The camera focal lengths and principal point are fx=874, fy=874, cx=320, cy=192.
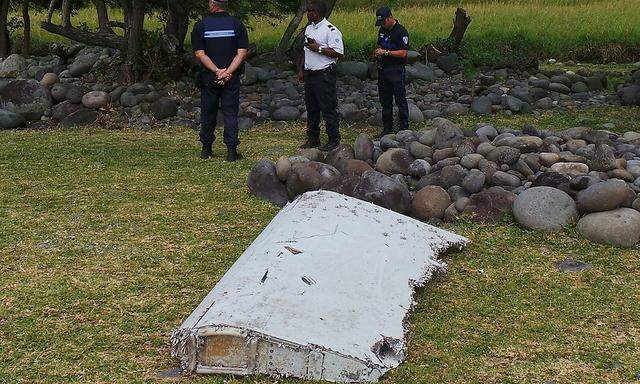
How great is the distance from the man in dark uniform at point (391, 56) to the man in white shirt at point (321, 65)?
2.55 feet

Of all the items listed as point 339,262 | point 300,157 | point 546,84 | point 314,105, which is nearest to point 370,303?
point 339,262

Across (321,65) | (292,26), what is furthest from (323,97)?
(292,26)

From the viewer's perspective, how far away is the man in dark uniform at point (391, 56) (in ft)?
30.0

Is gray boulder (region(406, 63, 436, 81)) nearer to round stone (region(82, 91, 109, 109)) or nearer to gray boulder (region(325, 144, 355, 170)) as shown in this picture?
round stone (region(82, 91, 109, 109))

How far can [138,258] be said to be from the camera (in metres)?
5.18

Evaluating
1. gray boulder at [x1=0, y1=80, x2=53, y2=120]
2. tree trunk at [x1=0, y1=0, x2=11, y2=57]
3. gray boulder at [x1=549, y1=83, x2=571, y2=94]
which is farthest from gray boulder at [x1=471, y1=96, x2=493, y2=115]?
tree trunk at [x1=0, y1=0, x2=11, y2=57]

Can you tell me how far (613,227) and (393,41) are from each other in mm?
4335

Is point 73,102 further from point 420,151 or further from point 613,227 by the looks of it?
point 613,227

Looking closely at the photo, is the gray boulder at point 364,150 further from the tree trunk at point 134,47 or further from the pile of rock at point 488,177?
the tree trunk at point 134,47

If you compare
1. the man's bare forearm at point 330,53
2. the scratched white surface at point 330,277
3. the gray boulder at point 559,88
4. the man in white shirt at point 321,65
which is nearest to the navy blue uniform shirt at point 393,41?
the man in white shirt at point 321,65

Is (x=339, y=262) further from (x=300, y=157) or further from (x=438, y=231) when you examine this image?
(x=300, y=157)

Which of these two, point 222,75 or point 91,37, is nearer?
point 222,75

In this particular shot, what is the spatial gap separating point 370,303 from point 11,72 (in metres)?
11.3

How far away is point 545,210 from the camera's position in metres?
5.68
